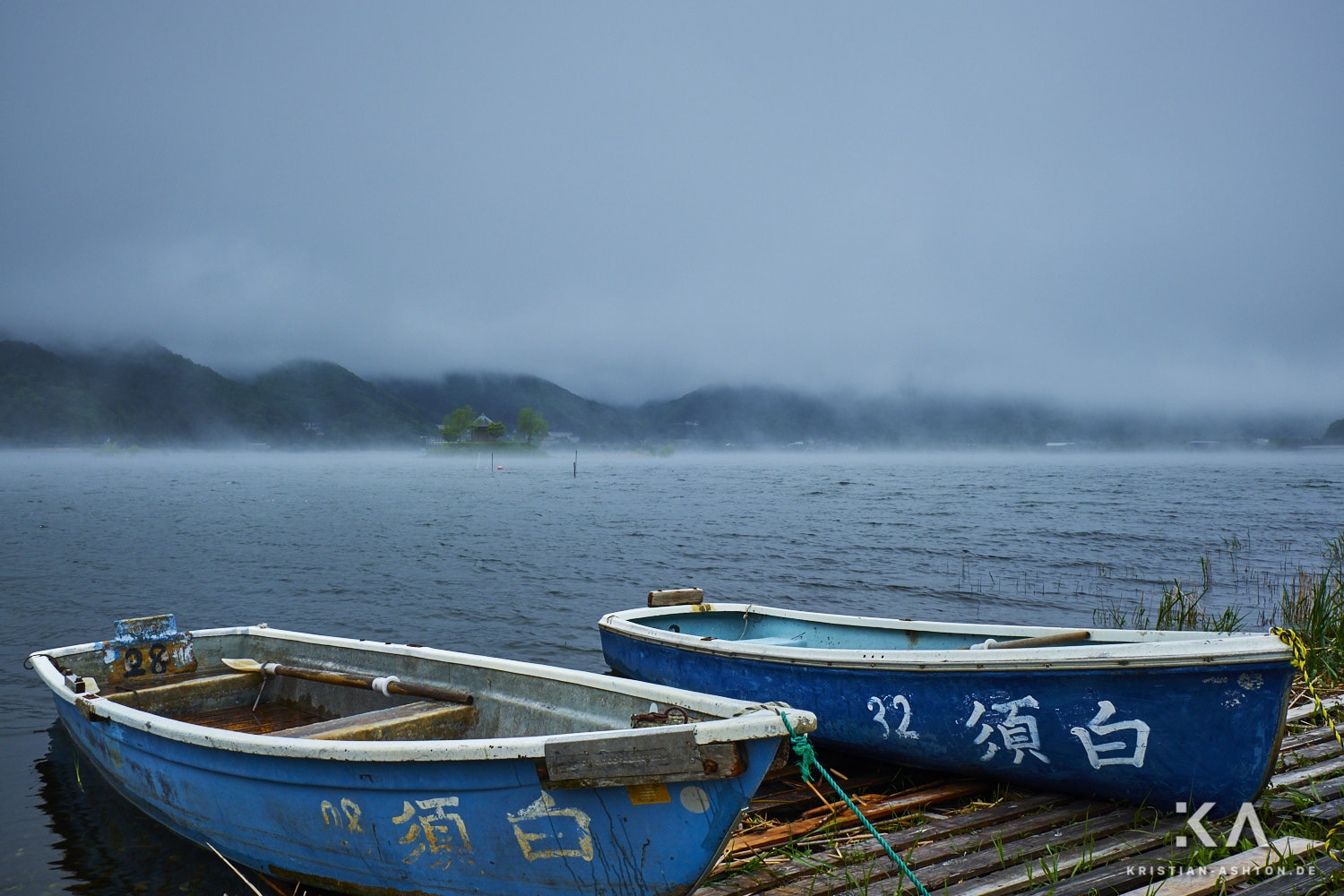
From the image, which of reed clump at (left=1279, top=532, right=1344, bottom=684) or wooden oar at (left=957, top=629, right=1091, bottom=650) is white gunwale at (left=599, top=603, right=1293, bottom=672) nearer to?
wooden oar at (left=957, top=629, right=1091, bottom=650)

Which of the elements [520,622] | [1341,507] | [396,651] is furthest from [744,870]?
[1341,507]

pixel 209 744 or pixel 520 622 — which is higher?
pixel 209 744

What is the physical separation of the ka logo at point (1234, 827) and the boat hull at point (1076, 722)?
96 mm

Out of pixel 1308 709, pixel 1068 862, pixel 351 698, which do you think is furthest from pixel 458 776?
pixel 1308 709

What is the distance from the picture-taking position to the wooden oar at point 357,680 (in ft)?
22.9

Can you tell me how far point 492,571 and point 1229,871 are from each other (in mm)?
21817

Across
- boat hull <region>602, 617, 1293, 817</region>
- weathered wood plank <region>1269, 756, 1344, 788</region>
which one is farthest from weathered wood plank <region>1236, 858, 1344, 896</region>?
weathered wood plank <region>1269, 756, 1344, 788</region>

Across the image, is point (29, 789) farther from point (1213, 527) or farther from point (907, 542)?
point (1213, 527)

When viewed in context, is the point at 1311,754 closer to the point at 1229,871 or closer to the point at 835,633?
the point at 1229,871

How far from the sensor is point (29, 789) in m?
8.41

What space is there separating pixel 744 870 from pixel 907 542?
26.8 metres

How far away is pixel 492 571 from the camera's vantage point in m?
24.4

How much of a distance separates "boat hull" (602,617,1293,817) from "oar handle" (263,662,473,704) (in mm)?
3120

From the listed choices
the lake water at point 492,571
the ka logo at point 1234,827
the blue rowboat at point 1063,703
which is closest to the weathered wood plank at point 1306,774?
the ka logo at point 1234,827
